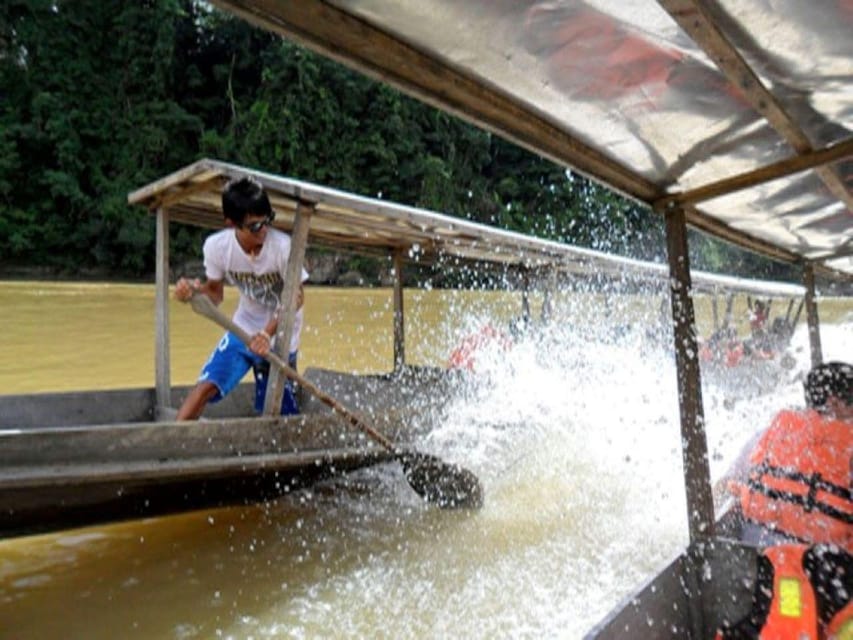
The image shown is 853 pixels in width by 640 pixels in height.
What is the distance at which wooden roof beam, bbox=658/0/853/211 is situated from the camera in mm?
1540

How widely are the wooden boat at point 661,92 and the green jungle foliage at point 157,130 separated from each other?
26.3m

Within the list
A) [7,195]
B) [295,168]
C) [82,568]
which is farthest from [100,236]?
[82,568]

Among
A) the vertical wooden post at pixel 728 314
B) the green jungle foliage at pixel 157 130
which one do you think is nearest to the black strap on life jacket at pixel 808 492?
the vertical wooden post at pixel 728 314

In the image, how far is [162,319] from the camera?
15.1 ft

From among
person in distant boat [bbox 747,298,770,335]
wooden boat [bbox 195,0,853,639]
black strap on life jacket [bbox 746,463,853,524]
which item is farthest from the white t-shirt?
person in distant boat [bbox 747,298,770,335]

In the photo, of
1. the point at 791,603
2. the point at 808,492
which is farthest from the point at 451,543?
the point at 791,603

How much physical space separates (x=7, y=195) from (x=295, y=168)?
12.2m

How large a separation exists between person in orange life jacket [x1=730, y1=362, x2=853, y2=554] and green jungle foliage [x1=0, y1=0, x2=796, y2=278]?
2596cm

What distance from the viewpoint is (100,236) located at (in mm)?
27297

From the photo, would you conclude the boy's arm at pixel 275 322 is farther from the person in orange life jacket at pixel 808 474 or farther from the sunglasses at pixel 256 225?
the person in orange life jacket at pixel 808 474

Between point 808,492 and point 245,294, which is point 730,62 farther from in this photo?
point 245,294

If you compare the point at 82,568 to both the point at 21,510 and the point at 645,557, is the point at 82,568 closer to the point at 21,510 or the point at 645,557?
the point at 21,510

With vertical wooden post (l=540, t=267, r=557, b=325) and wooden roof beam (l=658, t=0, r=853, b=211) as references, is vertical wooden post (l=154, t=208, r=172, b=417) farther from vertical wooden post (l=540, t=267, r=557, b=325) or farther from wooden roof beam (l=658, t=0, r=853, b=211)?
vertical wooden post (l=540, t=267, r=557, b=325)

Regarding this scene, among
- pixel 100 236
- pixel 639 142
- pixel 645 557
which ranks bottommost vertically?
pixel 645 557
